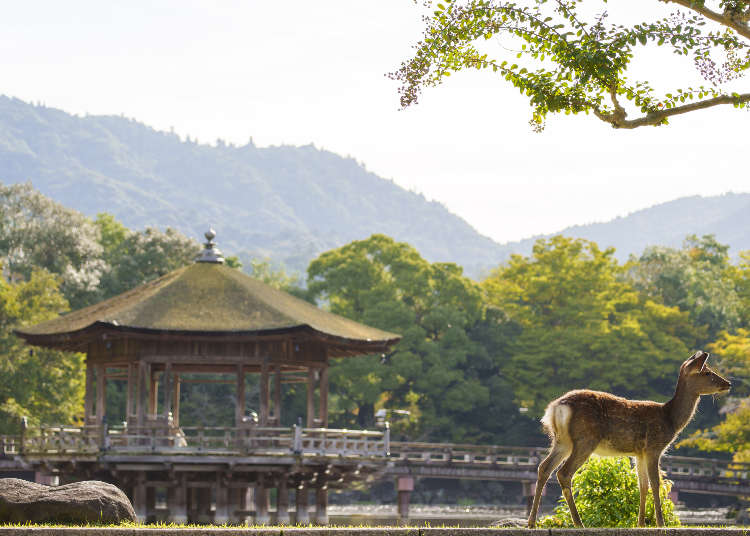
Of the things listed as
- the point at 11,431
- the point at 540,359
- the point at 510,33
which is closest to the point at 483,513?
the point at 540,359

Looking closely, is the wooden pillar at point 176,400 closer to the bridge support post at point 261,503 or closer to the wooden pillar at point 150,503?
the wooden pillar at point 150,503

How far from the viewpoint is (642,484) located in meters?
13.9

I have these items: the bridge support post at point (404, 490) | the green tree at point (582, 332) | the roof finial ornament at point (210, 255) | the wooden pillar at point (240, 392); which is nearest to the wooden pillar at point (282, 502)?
the wooden pillar at point (240, 392)

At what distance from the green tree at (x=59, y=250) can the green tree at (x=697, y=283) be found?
107 feet

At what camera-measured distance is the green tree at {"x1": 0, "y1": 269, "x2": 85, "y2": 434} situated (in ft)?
153

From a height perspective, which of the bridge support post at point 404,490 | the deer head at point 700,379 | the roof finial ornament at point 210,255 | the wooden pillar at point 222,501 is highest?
the roof finial ornament at point 210,255

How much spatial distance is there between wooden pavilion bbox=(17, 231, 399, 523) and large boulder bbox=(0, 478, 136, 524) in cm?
1802

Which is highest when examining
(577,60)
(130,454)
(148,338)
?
(577,60)

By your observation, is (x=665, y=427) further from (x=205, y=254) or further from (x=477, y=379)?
(x=477, y=379)

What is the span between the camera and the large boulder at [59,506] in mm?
14359

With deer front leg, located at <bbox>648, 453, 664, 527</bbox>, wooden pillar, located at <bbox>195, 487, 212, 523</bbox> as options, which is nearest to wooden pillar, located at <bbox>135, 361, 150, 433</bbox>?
wooden pillar, located at <bbox>195, 487, 212, 523</bbox>

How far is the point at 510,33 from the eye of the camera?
15867 mm

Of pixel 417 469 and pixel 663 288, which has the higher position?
pixel 663 288

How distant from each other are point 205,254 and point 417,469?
14.6 m
